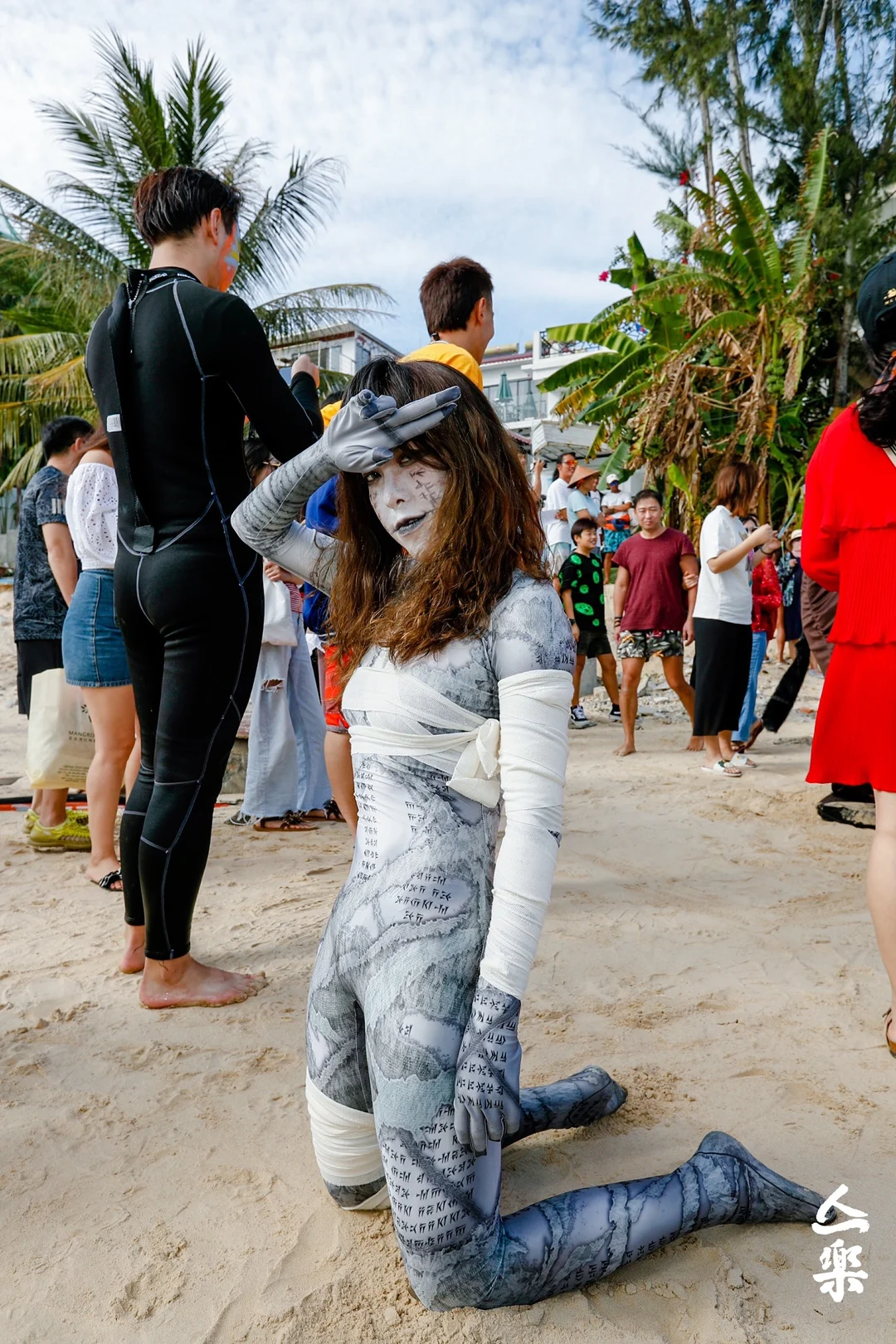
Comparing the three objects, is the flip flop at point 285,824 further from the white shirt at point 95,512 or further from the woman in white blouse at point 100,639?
the white shirt at point 95,512

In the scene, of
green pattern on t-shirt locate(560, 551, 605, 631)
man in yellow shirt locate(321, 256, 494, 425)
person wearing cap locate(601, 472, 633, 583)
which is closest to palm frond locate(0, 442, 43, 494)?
person wearing cap locate(601, 472, 633, 583)

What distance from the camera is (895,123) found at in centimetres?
1501

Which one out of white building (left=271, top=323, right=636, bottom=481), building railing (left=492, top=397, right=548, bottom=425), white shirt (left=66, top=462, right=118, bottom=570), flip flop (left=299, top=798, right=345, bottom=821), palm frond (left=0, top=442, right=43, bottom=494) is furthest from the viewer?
building railing (left=492, top=397, right=548, bottom=425)

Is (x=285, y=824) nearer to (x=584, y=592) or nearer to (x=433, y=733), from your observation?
(x=433, y=733)

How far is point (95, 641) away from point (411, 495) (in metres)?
2.23

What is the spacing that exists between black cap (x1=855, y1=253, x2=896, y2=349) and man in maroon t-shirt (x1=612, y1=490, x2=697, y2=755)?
4.30 metres

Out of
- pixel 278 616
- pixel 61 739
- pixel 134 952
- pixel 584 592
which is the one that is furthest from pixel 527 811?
pixel 584 592

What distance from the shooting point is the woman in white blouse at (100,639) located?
343cm

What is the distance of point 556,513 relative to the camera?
27.8ft

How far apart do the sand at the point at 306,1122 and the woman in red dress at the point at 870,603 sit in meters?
0.51

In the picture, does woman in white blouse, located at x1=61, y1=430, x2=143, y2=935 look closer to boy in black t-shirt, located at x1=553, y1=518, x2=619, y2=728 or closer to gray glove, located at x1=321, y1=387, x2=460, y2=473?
gray glove, located at x1=321, y1=387, x2=460, y2=473

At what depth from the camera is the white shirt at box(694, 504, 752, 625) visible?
18.6ft

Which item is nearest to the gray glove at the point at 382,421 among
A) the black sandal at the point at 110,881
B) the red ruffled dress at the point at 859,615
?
the red ruffled dress at the point at 859,615

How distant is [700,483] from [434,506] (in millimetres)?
13333
